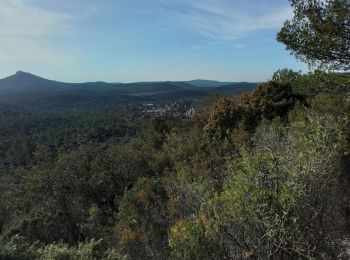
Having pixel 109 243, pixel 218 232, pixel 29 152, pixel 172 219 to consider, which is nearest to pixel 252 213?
pixel 218 232

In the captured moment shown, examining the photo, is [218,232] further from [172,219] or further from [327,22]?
[327,22]

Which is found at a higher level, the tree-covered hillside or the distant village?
the tree-covered hillside

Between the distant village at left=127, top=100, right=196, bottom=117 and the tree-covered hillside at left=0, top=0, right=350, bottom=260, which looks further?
the distant village at left=127, top=100, right=196, bottom=117

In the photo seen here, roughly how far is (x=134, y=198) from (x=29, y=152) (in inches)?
Answer: 2522

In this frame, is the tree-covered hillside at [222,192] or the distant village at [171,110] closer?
the tree-covered hillside at [222,192]

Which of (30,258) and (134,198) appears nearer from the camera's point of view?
(30,258)

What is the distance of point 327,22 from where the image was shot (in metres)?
11.1

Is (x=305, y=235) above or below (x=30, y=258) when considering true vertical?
above

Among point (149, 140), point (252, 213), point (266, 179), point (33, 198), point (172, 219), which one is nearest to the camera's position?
point (252, 213)

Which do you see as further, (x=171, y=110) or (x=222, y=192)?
(x=171, y=110)

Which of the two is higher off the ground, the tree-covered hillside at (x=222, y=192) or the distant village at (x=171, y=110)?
the tree-covered hillside at (x=222, y=192)

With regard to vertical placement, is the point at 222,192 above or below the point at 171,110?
above

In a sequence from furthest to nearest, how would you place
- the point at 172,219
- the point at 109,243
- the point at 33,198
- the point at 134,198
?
the point at 33,198 < the point at 134,198 < the point at 109,243 < the point at 172,219

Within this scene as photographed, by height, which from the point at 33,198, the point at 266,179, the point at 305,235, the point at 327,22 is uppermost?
the point at 327,22
